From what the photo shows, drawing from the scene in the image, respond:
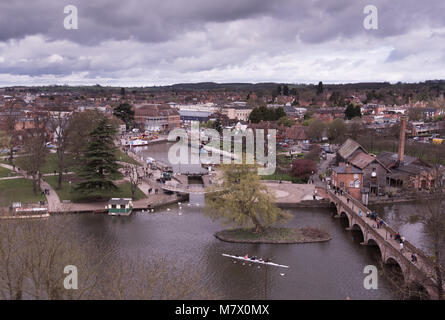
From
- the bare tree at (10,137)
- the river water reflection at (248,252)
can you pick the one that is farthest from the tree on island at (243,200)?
the bare tree at (10,137)

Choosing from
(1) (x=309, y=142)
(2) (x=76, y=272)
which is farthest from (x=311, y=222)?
(1) (x=309, y=142)

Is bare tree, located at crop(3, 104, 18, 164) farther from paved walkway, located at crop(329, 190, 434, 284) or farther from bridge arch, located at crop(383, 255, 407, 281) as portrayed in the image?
bridge arch, located at crop(383, 255, 407, 281)

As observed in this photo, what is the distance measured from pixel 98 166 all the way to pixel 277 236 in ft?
53.5

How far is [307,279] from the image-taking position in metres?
20.2

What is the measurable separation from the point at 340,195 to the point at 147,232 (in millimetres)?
15768

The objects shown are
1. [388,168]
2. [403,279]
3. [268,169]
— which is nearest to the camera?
[403,279]

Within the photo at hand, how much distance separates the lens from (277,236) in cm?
2538

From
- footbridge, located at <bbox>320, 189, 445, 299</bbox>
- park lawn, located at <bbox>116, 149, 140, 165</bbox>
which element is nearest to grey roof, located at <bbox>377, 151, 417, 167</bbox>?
footbridge, located at <bbox>320, 189, 445, 299</bbox>

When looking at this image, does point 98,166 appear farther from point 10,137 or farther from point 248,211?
point 10,137

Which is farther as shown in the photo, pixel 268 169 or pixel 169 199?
pixel 268 169

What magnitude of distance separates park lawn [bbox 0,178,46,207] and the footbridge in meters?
23.5

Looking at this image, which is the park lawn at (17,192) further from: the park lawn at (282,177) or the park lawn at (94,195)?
the park lawn at (282,177)
